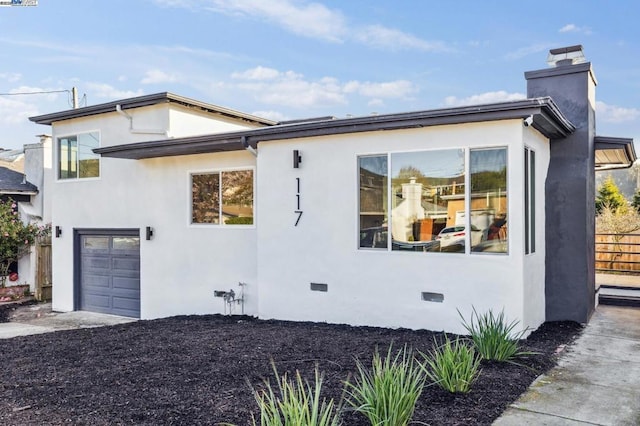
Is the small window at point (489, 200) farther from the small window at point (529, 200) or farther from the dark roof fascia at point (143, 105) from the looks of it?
the dark roof fascia at point (143, 105)

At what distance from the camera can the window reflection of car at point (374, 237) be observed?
25.7 feet

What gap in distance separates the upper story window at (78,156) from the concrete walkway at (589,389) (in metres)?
11.2

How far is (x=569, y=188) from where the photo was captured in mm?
8461

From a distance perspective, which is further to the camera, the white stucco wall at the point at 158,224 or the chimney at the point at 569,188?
the white stucco wall at the point at 158,224

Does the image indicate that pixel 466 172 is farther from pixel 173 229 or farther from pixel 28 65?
pixel 28 65

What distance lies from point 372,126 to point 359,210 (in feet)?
4.58

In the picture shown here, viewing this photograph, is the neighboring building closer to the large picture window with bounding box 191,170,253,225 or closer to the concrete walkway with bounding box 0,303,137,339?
the concrete walkway with bounding box 0,303,137,339

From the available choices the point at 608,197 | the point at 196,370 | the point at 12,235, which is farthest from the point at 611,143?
the point at 608,197

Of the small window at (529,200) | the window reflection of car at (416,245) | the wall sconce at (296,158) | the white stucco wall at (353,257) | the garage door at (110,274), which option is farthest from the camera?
the garage door at (110,274)

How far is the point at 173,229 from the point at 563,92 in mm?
8290

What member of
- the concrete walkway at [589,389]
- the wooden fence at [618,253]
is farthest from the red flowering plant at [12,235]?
the wooden fence at [618,253]

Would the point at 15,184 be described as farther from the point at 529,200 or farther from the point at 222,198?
the point at 529,200

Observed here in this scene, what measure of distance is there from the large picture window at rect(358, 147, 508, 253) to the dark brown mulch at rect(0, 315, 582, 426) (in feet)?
4.77

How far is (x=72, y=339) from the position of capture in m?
7.75
